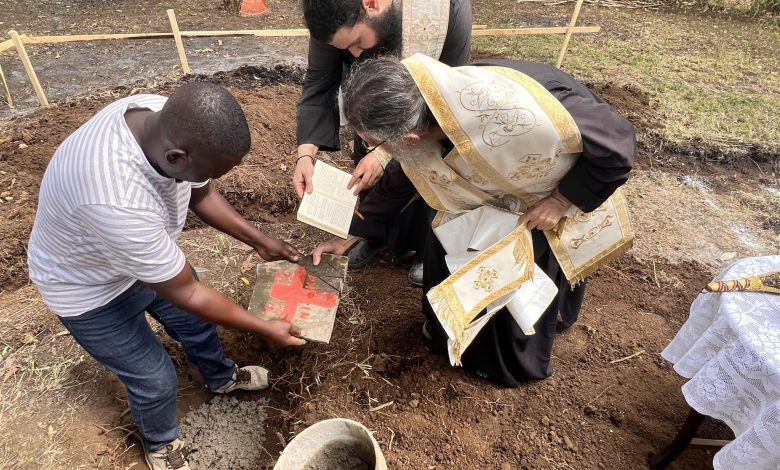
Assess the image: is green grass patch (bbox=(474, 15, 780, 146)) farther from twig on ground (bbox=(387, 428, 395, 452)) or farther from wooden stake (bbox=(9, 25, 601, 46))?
twig on ground (bbox=(387, 428, 395, 452))

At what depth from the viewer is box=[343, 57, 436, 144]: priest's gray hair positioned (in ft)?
5.47

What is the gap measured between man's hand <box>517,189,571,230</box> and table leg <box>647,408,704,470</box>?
1003 millimetres

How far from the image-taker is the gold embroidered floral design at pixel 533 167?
1.84 meters

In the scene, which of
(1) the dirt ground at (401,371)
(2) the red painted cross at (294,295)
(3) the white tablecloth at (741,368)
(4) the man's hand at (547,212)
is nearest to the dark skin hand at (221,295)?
(2) the red painted cross at (294,295)

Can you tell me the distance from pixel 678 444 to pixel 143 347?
2407mm

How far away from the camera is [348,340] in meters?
2.90

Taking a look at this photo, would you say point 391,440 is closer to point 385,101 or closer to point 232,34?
point 385,101

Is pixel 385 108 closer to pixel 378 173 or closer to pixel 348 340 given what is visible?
pixel 378 173

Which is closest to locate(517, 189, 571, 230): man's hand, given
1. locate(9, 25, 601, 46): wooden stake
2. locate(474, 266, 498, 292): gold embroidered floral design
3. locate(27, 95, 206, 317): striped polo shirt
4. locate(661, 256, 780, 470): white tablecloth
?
locate(474, 266, 498, 292): gold embroidered floral design

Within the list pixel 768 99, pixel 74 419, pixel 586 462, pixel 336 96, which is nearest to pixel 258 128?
pixel 336 96

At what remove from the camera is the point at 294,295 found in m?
2.49

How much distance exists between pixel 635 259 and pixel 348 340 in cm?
218

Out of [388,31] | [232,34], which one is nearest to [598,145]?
[388,31]

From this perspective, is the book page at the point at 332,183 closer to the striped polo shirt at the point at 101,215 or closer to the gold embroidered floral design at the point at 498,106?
the striped polo shirt at the point at 101,215
